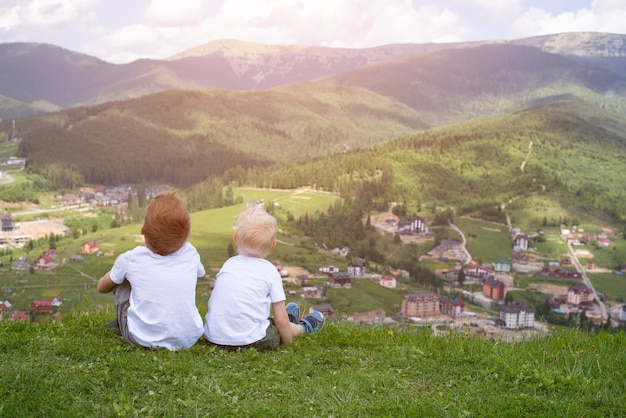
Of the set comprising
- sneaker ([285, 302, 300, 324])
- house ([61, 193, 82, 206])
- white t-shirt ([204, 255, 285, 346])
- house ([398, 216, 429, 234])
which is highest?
white t-shirt ([204, 255, 285, 346])

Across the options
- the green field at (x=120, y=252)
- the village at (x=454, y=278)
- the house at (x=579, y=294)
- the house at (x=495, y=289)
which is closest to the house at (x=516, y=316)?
the village at (x=454, y=278)

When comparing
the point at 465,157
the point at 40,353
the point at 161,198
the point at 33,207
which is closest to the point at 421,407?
the point at 161,198

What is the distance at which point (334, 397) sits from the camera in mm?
4121

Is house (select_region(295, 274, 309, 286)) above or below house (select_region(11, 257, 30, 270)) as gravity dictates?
below

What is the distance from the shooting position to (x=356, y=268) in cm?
7006

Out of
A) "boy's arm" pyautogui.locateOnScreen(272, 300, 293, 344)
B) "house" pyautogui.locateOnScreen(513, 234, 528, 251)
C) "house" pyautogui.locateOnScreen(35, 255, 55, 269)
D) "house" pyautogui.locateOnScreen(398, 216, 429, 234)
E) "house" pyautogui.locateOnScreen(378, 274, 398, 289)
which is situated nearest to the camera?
"boy's arm" pyautogui.locateOnScreen(272, 300, 293, 344)

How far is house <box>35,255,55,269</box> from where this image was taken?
61494 mm

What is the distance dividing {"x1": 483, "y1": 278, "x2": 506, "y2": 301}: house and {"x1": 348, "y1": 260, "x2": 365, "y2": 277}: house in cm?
1457

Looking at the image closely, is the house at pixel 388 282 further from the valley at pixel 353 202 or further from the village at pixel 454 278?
the valley at pixel 353 202

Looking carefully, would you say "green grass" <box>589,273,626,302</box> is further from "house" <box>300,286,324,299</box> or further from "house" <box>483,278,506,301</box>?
"house" <box>300,286,324,299</box>

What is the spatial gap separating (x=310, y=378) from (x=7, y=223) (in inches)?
3233

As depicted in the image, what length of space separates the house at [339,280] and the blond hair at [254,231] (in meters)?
54.7

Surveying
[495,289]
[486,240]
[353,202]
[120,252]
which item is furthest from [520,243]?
[120,252]

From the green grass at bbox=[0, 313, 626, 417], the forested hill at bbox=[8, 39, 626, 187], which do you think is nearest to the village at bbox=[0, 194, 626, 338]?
the forested hill at bbox=[8, 39, 626, 187]
